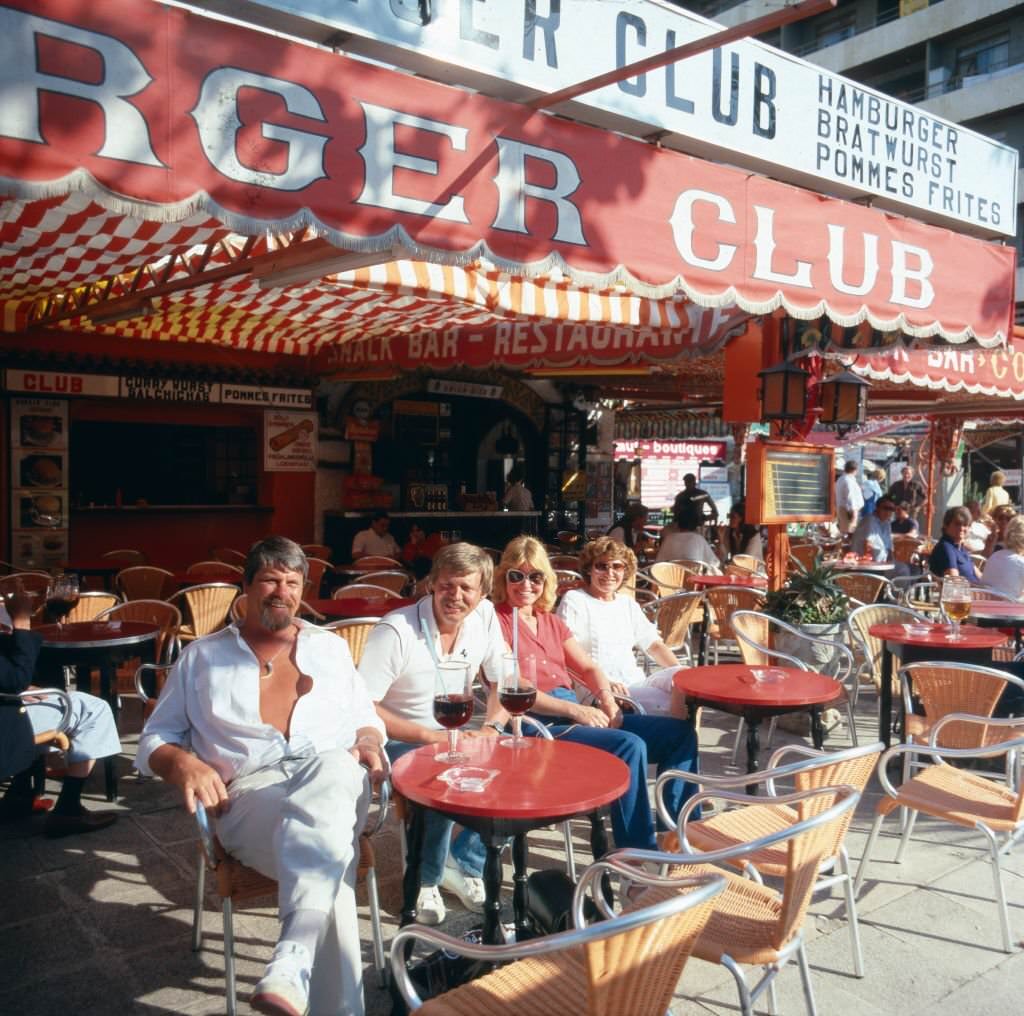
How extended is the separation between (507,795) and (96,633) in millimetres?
2828

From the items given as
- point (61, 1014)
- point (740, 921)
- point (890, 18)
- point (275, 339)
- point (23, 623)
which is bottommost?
point (61, 1014)

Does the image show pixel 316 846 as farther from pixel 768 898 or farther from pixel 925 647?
pixel 925 647

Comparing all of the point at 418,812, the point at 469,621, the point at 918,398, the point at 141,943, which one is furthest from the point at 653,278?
the point at 918,398

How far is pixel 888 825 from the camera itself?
13.3 ft

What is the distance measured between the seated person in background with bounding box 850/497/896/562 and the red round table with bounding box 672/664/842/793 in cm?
572

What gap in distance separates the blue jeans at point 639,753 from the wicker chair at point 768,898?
1.52 feet

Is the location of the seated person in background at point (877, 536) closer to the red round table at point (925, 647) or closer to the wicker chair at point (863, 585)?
the wicker chair at point (863, 585)

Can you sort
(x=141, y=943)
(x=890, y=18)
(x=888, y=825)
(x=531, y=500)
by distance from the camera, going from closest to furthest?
(x=141, y=943)
(x=888, y=825)
(x=531, y=500)
(x=890, y=18)

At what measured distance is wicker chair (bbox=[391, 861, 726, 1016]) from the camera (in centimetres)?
154

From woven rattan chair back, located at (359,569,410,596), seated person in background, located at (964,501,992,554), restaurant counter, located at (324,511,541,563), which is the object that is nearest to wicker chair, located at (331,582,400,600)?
woven rattan chair back, located at (359,569,410,596)

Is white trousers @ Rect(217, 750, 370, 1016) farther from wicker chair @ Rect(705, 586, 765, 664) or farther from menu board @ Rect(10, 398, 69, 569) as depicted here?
menu board @ Rect(10, 398, 69, 569)

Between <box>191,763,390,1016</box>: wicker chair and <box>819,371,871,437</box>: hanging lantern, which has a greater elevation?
<box>819,371,871,437</box>: hanging lantern

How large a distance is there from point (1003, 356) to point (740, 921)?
831 cm

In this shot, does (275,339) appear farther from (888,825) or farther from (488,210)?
(888,825)
